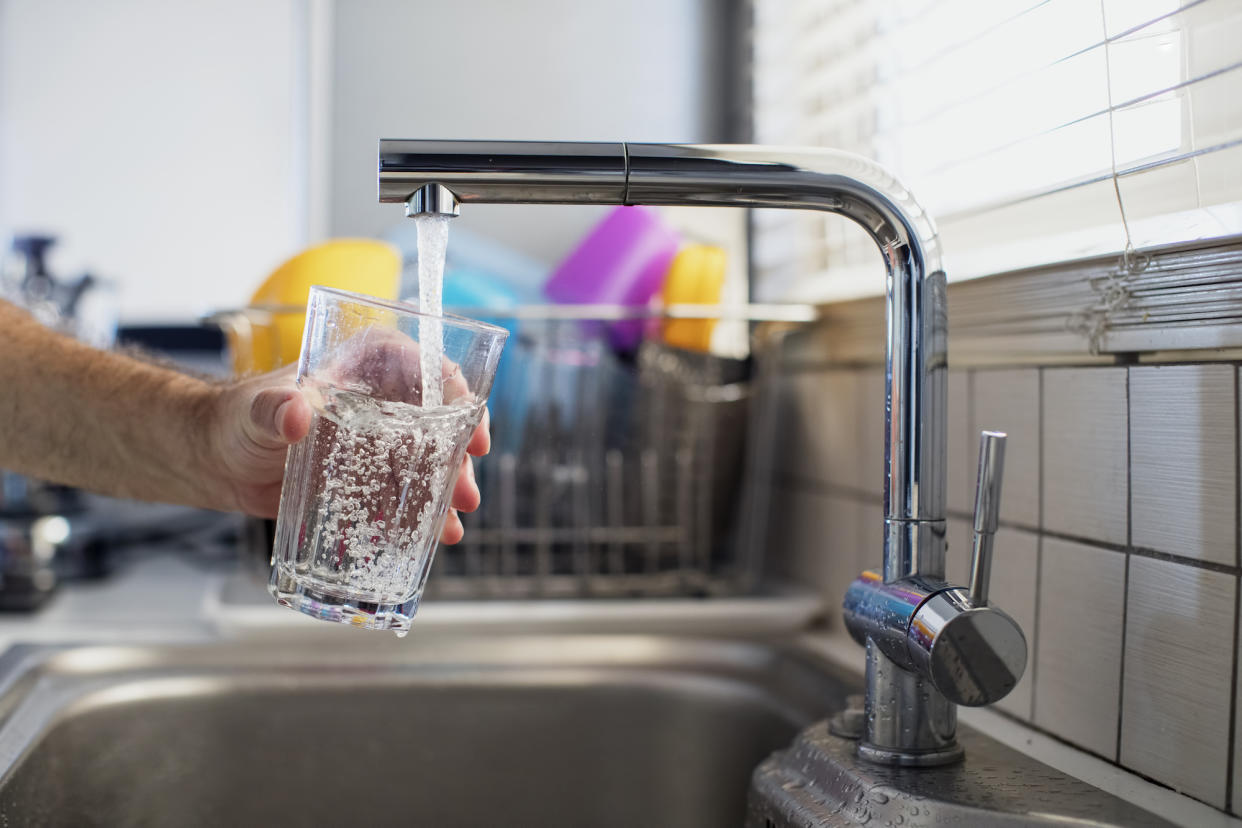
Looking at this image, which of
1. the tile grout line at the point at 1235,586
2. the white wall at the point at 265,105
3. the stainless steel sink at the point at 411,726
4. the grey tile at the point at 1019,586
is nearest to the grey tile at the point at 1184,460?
the tile grout line at the point at 1235,586

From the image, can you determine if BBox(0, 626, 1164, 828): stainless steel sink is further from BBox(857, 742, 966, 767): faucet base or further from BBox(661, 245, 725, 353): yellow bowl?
BBox(661, 245, 725, 353): yellow bowl

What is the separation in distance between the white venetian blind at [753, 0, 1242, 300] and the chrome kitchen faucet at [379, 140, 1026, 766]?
0.53 ft

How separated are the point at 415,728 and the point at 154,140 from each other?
98cm

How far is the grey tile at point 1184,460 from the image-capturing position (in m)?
0.56

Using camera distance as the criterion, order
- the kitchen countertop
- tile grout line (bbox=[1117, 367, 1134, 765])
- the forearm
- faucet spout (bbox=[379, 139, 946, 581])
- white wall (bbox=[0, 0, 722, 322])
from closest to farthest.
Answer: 1. faucet spout (bbox=[379, 139, 946, 581])
2. tile grout line (bbox=[1117, 367, 1134, 765])
3. the forearm
4. the kitchen countertop
5. white wall (bbox=[0, 0, 722, 322])

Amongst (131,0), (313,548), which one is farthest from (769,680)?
(131,0)

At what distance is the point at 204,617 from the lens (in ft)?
3.26

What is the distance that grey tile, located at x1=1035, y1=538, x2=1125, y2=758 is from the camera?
2.10 feet

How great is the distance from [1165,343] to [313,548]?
0.50 meters

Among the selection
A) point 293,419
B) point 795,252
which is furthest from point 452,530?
point 795,252

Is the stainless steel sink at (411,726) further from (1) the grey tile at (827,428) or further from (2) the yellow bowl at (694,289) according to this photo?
(2) the yellow bowl at (694,289)

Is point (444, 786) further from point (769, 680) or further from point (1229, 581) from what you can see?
point (1229, 581)

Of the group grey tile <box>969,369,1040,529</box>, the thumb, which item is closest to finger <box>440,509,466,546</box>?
the thumb

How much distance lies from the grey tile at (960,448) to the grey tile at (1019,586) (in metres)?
0.06
